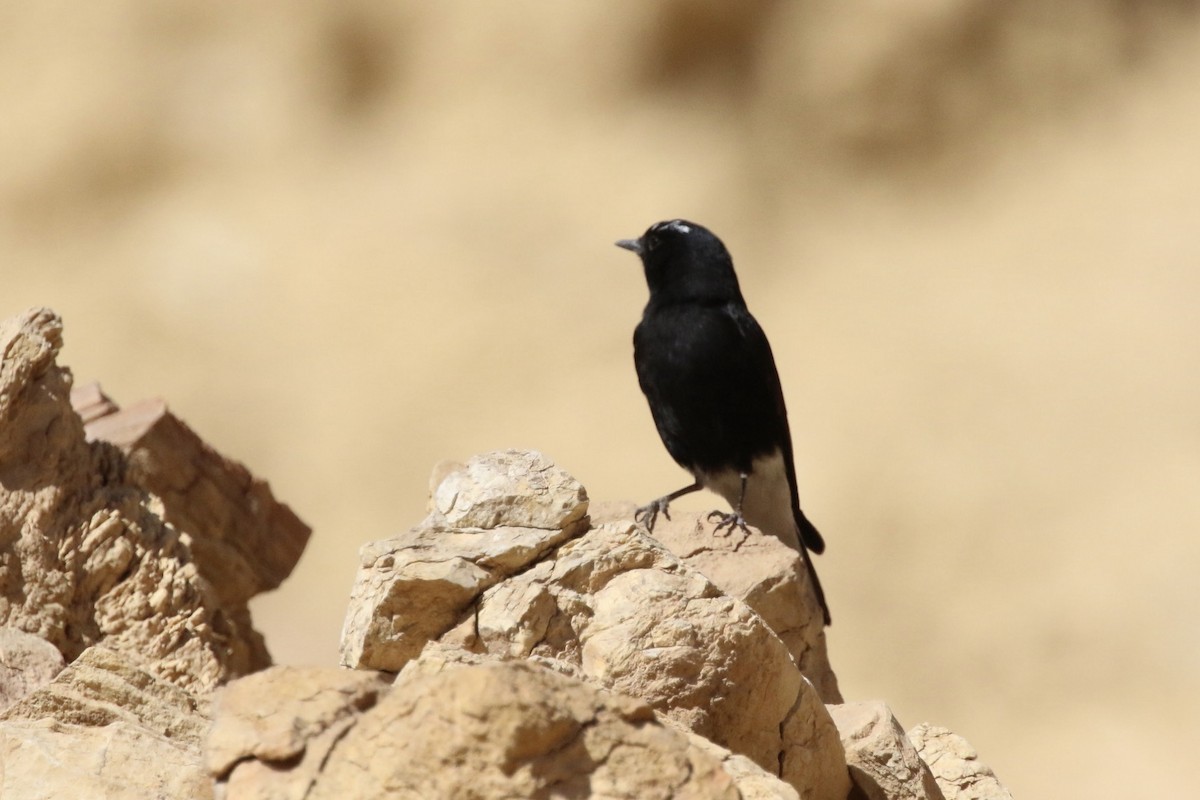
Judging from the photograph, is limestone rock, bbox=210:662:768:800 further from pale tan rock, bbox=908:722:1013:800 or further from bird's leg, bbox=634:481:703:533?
bird's leg, bbox=634:481:703:533

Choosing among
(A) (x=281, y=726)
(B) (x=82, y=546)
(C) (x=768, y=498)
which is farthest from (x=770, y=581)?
(A) (x=281, y=726)

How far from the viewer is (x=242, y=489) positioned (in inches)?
348

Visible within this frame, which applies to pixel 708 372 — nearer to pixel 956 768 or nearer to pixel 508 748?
pixel 956 768

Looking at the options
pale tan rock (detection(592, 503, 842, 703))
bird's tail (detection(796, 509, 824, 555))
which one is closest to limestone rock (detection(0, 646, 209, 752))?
pale tan rock (detection(592, 503, 842, 703))

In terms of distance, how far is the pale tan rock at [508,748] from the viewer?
306 cm

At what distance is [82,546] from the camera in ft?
21.5

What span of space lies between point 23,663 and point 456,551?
6.37 ft

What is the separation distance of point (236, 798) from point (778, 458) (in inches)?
214

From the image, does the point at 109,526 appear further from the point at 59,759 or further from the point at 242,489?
Answer: the point at 59,759

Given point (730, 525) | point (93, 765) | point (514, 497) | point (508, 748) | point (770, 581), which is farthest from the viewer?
point (730, 525)

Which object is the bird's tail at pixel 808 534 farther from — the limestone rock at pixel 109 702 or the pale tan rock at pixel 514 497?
the limestone rock at pixel 109 702

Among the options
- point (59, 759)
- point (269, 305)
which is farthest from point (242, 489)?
point (269, 305)

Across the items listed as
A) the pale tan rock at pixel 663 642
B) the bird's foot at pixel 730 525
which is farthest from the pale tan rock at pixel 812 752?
the bird's foot at pixel 730 525

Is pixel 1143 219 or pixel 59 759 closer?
pixel 59 759
